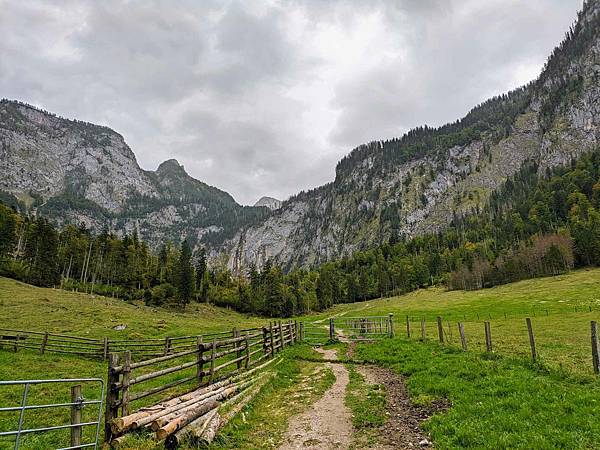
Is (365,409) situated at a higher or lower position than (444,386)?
lower

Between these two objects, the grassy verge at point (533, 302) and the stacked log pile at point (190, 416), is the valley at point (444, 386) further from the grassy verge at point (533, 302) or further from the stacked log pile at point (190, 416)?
the grassy verge at point (533, 302)

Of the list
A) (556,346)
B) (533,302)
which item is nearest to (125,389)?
(556,346)

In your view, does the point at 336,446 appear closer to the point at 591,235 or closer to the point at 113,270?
the point at 113,270

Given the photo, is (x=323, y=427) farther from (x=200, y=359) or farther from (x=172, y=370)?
(x=200, y=359)

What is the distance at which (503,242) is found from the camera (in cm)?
15138

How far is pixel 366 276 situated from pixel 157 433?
473 ft

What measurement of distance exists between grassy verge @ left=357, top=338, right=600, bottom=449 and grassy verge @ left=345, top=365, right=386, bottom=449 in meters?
1.45

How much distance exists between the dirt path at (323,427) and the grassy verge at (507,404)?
2.50 meters

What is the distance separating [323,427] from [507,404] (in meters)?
5.47

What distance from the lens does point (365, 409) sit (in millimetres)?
12359

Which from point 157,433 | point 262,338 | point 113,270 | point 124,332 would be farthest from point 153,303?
point 157,433

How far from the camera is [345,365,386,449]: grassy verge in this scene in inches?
390

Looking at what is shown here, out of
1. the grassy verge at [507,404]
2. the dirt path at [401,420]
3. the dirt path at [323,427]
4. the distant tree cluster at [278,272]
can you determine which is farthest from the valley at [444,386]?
the distant tree cluster at [278,272]

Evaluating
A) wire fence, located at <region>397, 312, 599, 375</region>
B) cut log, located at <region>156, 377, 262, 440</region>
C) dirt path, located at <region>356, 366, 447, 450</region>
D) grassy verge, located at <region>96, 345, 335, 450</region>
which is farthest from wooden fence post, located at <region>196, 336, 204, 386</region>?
wire fence, located at <region>397, 312, 599, 375</region>
